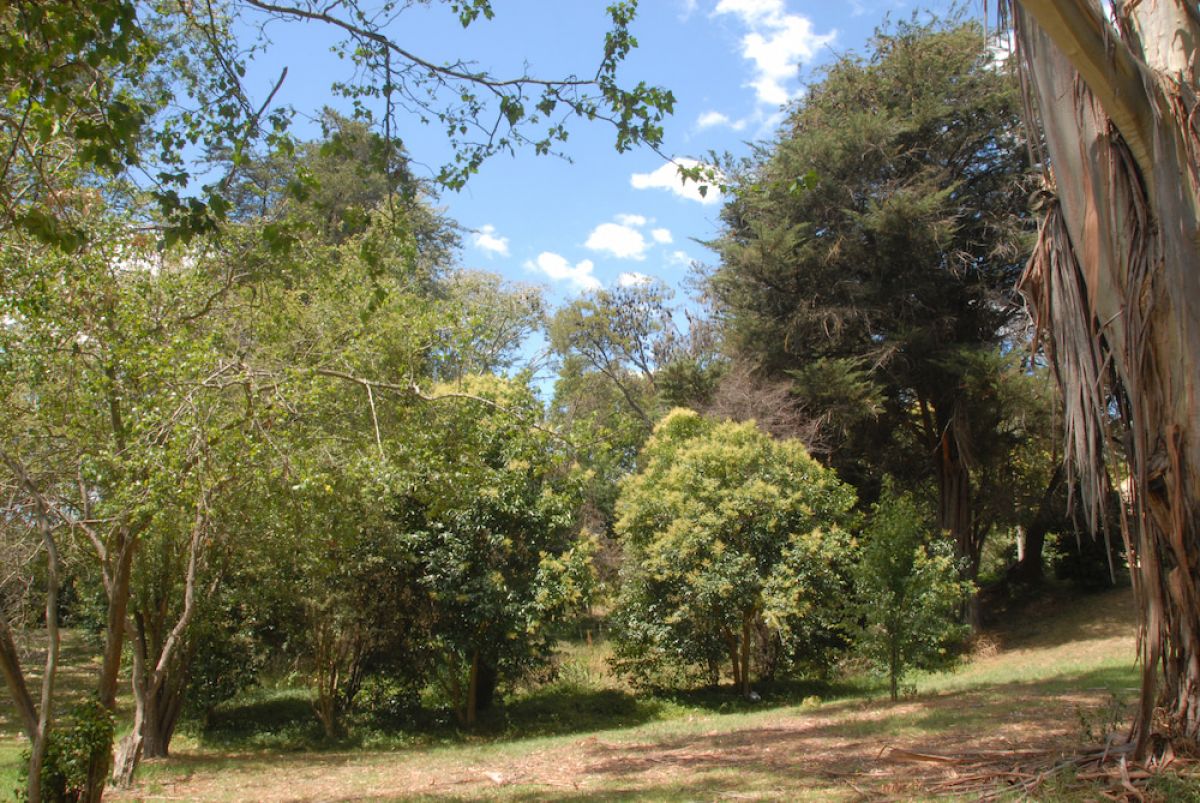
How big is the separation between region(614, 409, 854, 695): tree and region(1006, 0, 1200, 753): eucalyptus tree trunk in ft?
32.7

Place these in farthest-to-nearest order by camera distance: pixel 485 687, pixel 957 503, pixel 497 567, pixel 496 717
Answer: pixel 957 503 → pixel 485 687 → pixel 496 717 → pixel 497 567

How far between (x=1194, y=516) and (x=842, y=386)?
13.8 m

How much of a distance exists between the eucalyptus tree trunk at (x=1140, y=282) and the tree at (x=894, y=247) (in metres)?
13.2

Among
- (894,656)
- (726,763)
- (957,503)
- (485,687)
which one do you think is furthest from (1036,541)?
(726,763)

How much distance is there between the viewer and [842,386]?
58.3 ft

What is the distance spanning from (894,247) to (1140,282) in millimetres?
14848

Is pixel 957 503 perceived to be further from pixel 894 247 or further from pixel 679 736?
pixel 679 736

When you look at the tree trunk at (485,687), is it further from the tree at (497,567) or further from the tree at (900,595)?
the tree at (900,595)

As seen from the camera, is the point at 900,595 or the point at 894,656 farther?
the point at 894,656

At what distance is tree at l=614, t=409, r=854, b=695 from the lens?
14.8 metres

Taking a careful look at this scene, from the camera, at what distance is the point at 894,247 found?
60.1ft

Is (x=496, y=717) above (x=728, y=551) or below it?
below

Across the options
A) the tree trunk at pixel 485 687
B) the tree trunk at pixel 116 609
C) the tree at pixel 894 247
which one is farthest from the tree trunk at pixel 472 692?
the tree at pixel 894 247

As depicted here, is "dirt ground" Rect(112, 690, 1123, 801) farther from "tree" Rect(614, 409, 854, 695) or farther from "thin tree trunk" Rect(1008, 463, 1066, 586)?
"thin tree trunk" Rect(1008, 463, 1066, 586)
